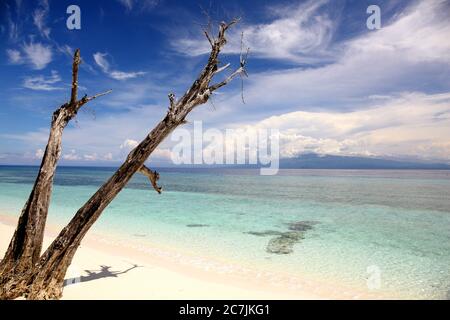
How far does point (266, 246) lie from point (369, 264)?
433 cm

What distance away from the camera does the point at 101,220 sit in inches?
810

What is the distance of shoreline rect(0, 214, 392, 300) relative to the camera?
7.34m

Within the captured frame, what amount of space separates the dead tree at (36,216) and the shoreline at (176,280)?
1.21m

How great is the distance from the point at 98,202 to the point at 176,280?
3.69 meters

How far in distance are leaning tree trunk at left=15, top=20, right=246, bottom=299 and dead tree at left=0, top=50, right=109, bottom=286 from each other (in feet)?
0.92

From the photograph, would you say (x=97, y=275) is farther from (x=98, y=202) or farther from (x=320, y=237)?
(x=320, y=237)

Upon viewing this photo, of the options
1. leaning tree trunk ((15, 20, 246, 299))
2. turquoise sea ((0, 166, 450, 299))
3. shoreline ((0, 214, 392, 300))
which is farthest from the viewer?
turquoise sea ((0, 166, 450, 299))

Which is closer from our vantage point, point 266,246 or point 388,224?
point 266,246

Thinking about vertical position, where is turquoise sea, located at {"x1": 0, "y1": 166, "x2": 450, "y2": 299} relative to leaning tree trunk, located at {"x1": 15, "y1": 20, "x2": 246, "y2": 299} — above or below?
below

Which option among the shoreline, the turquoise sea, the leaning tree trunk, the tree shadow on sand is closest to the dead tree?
the leaning tree trunk

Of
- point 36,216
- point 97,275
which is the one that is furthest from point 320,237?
point 36,216

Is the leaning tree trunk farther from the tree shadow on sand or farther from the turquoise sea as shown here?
the turquoise sea

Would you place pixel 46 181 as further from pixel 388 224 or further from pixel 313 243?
pixel 388 224
